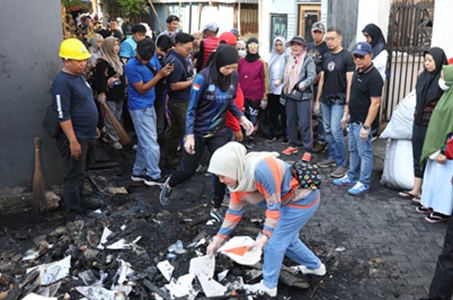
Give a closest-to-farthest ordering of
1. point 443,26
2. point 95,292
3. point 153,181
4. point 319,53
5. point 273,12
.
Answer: point 95,292 → point 153,181 → point 443,26 → point 319,53 → point 273,12

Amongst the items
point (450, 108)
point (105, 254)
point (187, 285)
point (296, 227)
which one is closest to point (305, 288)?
point (296, 227)

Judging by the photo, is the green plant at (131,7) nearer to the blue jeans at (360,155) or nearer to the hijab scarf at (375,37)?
Answer: the hijab scarf at (375,37)

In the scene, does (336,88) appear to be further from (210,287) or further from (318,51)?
(210,287)

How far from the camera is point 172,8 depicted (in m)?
24.9

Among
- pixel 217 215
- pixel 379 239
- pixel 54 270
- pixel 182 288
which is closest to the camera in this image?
pixel 182 288

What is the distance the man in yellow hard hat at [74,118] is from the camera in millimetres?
5699

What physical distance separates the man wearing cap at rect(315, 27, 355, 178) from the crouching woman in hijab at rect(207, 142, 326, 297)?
3.47 metres

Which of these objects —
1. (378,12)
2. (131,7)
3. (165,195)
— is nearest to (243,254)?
(165,195)

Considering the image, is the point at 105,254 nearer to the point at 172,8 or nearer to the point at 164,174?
the point at 164,174

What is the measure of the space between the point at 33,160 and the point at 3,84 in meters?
1.07

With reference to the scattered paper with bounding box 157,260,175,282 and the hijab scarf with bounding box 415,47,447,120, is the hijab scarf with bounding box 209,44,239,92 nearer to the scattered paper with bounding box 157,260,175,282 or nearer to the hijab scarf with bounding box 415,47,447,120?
the scattered paper with bounding box 157,260,175,282

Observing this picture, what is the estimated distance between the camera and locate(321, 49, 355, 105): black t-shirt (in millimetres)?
7625

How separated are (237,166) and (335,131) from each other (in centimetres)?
426

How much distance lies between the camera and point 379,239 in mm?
5660
